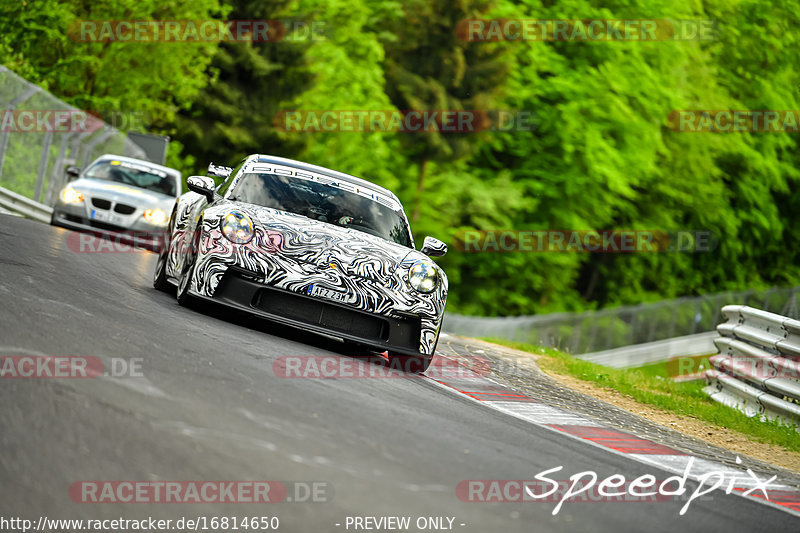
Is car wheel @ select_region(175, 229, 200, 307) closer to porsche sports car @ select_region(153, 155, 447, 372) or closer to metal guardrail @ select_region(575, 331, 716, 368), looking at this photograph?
porsche sports car @ select_region(153, 155, 447, 372)

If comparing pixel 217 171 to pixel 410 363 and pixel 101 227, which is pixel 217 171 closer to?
pixel 410 363

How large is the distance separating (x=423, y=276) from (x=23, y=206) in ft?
42.8

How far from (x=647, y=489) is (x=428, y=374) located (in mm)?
3759

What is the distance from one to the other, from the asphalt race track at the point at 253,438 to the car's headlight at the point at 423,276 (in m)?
0.87

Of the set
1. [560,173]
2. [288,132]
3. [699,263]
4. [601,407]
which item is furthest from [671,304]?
[601,407]

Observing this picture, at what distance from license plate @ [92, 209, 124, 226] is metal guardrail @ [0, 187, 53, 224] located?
2.43 m

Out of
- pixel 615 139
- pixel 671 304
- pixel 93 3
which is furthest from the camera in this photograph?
pixel 615 139

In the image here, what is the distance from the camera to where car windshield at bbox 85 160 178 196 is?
18969mm

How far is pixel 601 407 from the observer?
10.5 m

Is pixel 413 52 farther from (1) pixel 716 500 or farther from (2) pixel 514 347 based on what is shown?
(1) pixel 716 500

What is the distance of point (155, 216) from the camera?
18.0m

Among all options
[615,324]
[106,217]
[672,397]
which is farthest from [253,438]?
[615,324]

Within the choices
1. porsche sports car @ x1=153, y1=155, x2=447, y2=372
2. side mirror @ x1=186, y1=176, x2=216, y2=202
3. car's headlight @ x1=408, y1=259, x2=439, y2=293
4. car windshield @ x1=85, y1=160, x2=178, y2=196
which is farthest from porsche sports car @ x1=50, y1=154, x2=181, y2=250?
car's headlight @ x1=408, y1=259, x2=439, y2=293

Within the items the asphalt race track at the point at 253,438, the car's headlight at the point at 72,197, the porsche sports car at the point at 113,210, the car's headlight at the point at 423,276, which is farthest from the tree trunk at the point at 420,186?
the asphalt race track at the point at 253,438
